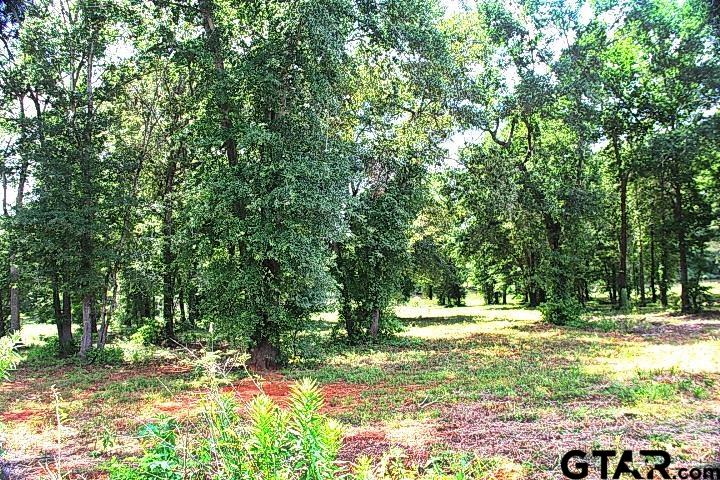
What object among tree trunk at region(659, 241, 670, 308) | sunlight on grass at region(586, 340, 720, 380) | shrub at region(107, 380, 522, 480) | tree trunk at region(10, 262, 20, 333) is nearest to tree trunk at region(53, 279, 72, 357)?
tree trunk at region(10, 262, 20, 333)

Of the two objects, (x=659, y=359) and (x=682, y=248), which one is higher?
(x=682, y=248)

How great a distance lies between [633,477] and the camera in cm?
371

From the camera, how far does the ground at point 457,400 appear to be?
462 centimetres

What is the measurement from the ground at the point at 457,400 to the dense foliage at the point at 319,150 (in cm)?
247

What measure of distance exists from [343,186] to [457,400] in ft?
19.5

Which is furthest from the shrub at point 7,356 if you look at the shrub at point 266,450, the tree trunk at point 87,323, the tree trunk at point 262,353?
the tree trunk at point 87,323

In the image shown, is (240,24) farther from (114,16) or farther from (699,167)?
(699,167)

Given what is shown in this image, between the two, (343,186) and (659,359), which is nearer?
(659,359)

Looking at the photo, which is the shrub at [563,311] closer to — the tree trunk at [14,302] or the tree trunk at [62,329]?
the tree trunk at [62,329]

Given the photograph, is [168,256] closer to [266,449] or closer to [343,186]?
[343,186]

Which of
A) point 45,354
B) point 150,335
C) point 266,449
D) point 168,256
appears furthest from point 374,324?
point 266,449

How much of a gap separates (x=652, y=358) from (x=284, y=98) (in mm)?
10167

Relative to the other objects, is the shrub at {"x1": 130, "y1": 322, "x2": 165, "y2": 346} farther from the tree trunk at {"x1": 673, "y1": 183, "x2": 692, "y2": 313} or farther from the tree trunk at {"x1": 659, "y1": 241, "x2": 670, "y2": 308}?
the tree trunk at {"x1": 659, "y1": 241, "x2": 670, "y2": 308}

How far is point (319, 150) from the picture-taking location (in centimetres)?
1099
